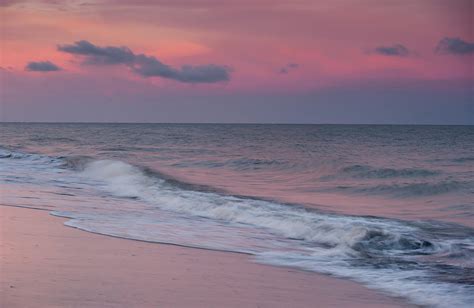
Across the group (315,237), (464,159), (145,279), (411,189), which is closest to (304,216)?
(315,237)

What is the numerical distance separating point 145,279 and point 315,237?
15.3ft

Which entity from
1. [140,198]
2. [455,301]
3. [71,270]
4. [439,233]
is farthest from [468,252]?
[140,198]

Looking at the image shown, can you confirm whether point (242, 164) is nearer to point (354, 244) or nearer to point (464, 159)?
point (464, 159)

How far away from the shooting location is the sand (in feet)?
19.9

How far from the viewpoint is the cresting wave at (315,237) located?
7742 millimetres

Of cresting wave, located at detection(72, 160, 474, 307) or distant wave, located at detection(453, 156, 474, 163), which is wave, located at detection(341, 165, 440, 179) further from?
cresting wave, located at detection(72, 160, 474, 307)

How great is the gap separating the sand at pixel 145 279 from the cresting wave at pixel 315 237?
0.61 meters

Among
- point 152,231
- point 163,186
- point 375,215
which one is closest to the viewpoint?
point 152,231

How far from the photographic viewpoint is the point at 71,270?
7.07 meters

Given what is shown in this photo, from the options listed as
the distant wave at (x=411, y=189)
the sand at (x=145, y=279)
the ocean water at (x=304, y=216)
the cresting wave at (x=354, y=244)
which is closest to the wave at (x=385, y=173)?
the ocean water at (x=304, y=216)

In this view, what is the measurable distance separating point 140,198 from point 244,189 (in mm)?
4504

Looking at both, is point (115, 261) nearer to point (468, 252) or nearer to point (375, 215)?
point (468, 252)

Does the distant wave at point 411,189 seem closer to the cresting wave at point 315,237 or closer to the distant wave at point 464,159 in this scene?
the cresting wave at point 315,237

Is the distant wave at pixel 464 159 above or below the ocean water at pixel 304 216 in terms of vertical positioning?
above
